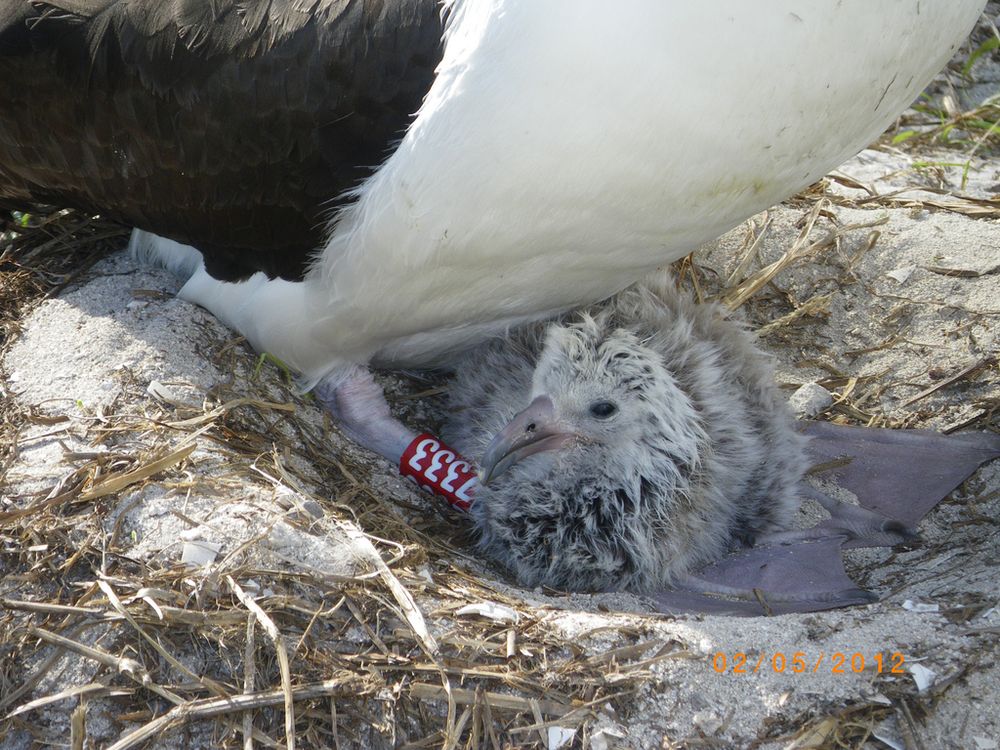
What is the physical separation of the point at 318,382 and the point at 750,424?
59.7 inches

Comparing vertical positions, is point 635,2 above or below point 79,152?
above

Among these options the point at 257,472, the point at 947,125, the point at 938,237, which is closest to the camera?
the point at 257,472

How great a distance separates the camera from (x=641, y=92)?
9.66ft

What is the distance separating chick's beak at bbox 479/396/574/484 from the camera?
3.64m

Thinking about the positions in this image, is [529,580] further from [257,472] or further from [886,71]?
[886,71]

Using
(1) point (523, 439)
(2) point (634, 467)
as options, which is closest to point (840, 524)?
(2) point (634, 467)

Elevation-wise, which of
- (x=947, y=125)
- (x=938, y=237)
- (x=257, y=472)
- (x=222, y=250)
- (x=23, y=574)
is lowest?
(x=23, y=574)

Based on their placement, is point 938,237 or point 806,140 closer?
point 806,140

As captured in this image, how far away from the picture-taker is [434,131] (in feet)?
10.3

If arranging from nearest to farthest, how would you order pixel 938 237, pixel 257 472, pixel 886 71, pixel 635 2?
pixel 635 2
pixel 886 71
pixel 257 472
pixel 938 237

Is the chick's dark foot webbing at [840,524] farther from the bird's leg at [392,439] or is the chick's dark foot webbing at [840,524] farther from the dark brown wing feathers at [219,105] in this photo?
the dark brown wing feathers at [219,105]

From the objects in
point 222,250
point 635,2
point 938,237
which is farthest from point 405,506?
point 938,237

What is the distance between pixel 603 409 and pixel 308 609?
4.13ft
